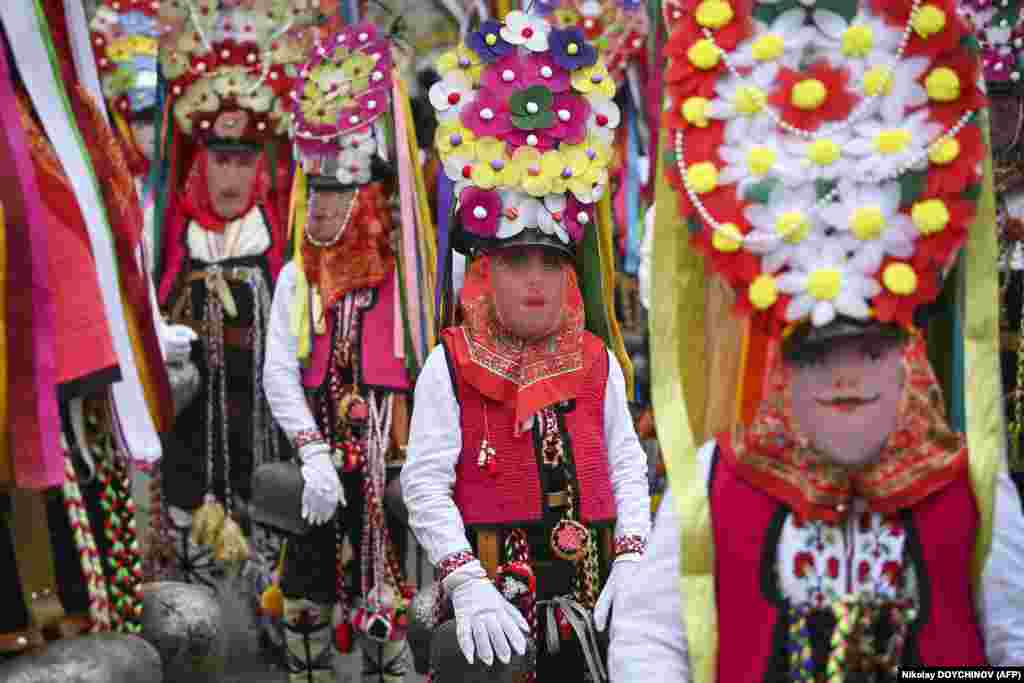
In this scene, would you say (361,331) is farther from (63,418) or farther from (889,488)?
(889,488)

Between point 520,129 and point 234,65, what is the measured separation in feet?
12.1

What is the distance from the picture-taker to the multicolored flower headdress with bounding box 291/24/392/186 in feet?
19.3

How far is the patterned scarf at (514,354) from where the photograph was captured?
4117 millimetres

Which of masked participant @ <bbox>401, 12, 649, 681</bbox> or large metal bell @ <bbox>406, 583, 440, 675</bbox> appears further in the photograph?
large metal bell @ <bbox>406, 583, 440, 675</bbox>

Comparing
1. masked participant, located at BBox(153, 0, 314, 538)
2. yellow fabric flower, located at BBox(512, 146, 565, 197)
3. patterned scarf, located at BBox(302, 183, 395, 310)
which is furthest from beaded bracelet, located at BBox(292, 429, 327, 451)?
yellow fabric flower, located at BBox(512, 146, 565, 197)

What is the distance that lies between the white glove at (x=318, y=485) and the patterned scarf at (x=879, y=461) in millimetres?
3057

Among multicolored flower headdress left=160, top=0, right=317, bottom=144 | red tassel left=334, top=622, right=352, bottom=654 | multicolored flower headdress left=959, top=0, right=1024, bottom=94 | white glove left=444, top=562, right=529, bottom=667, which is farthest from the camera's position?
multicolored flower headdress left=160, top=0, right=317, bottom=144

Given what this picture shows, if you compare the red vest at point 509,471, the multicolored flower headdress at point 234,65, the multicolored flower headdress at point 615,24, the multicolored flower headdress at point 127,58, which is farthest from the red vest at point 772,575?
the multicolored flower headdress at point 127,58

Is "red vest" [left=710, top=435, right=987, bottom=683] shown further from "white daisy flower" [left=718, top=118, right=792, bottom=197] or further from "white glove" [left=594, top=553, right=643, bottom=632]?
"white glove" [left=594, top=553, right=643, bottom=632]

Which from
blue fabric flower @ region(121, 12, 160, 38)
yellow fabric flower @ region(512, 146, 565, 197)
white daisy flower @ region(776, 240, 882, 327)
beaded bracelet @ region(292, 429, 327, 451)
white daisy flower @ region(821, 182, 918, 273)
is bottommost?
beaded bracelet @ region(292, 429, 327, 451)

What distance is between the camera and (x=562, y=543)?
4.18 m

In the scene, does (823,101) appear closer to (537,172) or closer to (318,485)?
(537,172)

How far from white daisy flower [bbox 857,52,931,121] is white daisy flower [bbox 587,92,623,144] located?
160 cm

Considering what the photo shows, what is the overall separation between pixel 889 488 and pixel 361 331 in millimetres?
3354
